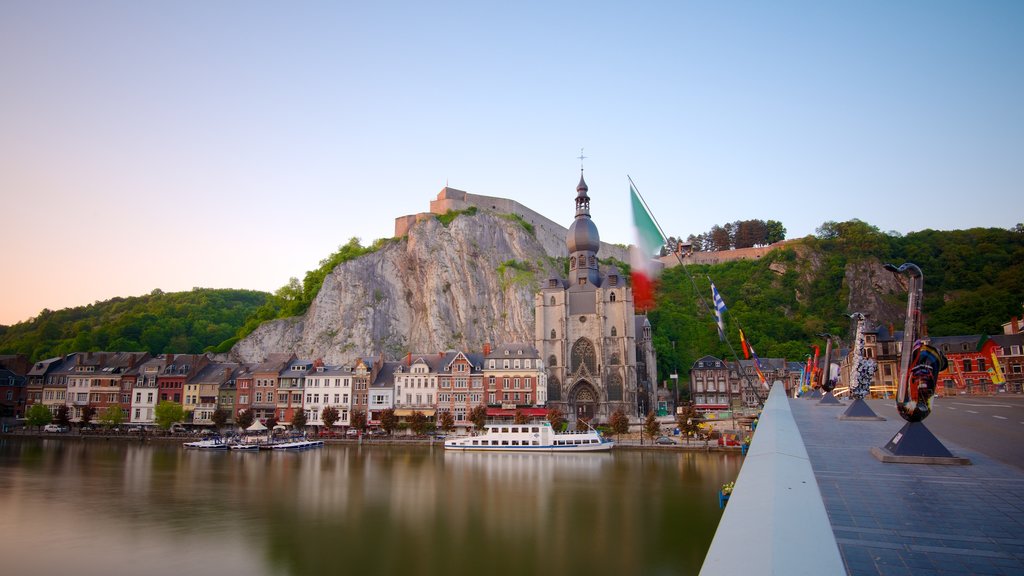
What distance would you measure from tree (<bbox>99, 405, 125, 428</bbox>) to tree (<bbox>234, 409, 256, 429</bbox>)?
37.8ft

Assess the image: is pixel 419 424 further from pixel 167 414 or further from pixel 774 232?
pixel 774 232

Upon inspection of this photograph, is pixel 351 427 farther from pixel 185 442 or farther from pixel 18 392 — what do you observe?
pixel 18 392

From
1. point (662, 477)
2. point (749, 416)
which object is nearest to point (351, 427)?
point (662, 477)

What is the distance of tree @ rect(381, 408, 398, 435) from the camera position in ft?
181

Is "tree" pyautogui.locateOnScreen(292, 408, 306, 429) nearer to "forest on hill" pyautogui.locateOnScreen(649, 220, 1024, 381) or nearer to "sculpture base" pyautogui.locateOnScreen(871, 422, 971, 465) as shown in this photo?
"forest on hill" pyautogui.locateOnScreen(649, 220, 1024, 381)

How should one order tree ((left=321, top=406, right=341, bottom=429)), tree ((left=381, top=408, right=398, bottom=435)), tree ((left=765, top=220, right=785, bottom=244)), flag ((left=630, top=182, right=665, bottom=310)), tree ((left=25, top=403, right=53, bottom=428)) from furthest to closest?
tree ((left=765, top=220, right=785, bottom=244)) < tree ((left=25, top=403, right=53, bottom=428)) < tree ((left=321, top=406, right=341, bottom=429)) < tree ((left=381, top=408, right=398, bottom=435)) < flag ((left=630, top=182, right=665, bottom=310))

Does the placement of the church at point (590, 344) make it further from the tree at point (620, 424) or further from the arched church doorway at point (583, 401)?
the tree at point (620, 424)

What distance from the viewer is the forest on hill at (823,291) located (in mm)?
78812

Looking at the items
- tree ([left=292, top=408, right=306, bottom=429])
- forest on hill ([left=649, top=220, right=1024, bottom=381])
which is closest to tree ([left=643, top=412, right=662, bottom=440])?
forest on hill ([left=649, top=220, right=1024, bottom=381])

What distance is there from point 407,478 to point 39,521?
55.1 feet

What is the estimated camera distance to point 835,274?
317 ft

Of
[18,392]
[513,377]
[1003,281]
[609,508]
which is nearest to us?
[609,508]

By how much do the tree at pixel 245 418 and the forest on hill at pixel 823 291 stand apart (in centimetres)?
4859

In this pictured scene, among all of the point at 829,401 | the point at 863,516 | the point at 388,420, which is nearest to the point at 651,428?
the point at 388,420
